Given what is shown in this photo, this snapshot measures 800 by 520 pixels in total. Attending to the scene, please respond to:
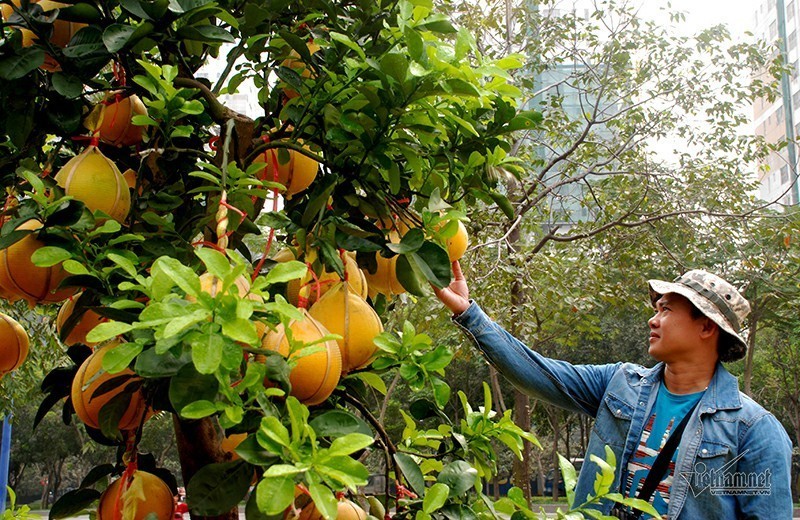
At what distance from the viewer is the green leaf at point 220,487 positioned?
Answer: 97 centimetres

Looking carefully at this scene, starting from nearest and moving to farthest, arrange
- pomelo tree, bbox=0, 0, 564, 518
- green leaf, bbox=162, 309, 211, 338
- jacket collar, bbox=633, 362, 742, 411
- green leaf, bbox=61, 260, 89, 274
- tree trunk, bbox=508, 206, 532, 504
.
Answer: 1. green leaf, bbox=162, 309, 211, 338
2. pomelo tree, bbox=0, 0, 564, 518
3. green leaf, bbox=61, 260, 89, 274
4. jacket collar, bbox=633, 362, 742, 411
5. tree trunk, bbox=508, 206, 532, 504

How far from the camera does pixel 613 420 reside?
2.14 metres

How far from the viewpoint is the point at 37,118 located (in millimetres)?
1390

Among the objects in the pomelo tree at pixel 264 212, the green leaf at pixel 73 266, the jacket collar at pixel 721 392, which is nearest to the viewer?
the pomelo tree at pixel 264 212

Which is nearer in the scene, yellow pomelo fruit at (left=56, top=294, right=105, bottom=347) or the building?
yellow pomelo fruit at (left=56, top=294, right=105, bottom=347)

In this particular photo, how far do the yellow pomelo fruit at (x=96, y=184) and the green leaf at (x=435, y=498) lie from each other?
0.68 meters

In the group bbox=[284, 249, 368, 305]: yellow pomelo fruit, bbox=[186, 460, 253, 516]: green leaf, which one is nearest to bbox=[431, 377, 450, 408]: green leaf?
bbox=[284, 249, 368, 305]: yellow pomelo fruit

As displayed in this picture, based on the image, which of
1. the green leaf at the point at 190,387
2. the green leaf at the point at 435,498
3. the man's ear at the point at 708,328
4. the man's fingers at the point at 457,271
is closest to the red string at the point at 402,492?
Result: the green leaf at the point at 435,498

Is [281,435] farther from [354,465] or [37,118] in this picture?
[37,118]

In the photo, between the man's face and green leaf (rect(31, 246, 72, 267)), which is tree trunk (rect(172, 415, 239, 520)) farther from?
the man's face

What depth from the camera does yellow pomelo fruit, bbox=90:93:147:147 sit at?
4.83 ft

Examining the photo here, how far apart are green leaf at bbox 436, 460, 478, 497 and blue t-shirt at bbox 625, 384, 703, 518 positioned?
3.02 feet

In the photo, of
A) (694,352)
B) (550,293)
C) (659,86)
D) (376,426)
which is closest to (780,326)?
(659,86)

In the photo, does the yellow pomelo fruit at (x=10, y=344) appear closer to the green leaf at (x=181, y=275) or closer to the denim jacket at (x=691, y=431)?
the green leaf at (x=181, y=275)
